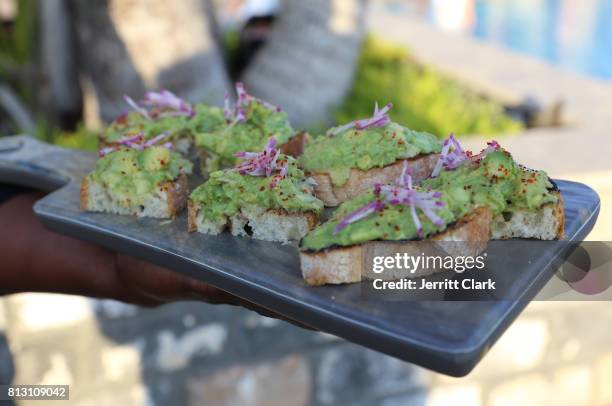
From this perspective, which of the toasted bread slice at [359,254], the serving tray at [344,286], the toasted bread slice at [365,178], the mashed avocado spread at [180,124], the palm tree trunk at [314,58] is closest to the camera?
the serving tray at [344,286]

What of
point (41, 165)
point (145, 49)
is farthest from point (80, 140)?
point (41, 165)

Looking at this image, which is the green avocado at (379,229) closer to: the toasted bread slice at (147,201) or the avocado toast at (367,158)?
the avocado toast at (367,158)

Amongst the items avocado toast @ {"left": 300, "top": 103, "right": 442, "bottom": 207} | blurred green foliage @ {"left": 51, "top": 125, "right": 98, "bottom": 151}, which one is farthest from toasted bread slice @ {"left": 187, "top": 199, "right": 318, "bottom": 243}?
blurred green foliage @ {"left": 51, "top": 125, "right": 98, "bottom": 151}

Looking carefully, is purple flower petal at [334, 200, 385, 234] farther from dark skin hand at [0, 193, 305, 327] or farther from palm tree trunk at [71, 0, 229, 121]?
palm tree trunk at [71, 0, 229, 121]

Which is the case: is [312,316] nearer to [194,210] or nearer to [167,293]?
[194,210]

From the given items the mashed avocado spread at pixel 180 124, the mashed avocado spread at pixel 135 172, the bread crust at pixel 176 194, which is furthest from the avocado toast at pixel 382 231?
the mashed avocado spread at pixel 180 124
